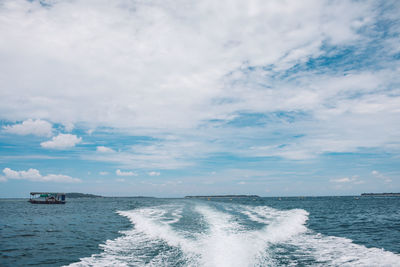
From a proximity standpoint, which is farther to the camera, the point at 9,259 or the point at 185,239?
the point at 185,239

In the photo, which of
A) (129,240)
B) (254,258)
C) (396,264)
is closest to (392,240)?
(396,264)

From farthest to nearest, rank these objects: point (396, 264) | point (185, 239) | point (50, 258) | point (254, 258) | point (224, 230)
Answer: point (224, 230), point (185, 239), point (50, 258), point (254, 258), point (396, 264)

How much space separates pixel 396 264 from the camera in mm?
12664

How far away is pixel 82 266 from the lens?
1327 centimetres

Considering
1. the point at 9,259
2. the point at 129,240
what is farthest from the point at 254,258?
the point at 9,259

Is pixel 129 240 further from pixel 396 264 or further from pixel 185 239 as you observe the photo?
pixel 396 264

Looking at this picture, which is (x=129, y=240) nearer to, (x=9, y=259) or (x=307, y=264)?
(x=9, y=259)

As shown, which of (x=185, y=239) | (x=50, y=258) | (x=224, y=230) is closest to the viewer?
(x=50, y=258)

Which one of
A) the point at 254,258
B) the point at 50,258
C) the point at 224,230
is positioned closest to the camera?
the point at 254,258

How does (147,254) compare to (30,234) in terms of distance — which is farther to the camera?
(30,234)

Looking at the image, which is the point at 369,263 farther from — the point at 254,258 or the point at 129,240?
the point at 129,240

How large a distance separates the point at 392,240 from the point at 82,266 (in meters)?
20.7

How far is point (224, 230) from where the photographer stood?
22266 mm

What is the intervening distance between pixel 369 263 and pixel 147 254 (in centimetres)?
1159
